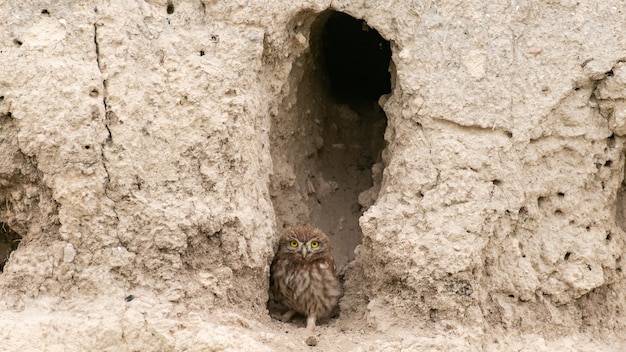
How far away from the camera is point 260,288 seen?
527 cm

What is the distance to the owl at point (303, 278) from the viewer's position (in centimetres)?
549

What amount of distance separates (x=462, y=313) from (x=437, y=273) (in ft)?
0.79

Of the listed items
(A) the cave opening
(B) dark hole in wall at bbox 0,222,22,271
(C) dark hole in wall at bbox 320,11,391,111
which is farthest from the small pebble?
(C) dark hole in wall at bbox 320,11,391,111

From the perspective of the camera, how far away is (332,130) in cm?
639

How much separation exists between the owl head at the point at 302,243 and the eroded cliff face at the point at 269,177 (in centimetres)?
16

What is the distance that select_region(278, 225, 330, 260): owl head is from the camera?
5473 mm

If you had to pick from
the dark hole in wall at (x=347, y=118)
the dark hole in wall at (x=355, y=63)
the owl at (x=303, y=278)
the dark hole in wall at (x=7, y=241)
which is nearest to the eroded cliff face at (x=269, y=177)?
the dark hole in wall at (x=7, y=241)

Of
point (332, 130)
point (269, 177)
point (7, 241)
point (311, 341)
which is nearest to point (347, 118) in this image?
point (332, 130)

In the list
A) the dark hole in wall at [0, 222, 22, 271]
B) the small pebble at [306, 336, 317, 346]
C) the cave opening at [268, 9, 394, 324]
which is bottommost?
the small pebble at [306, 336, 317, 346]

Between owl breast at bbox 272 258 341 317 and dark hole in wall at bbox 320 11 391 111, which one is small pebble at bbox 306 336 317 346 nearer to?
owl breast at bbox 272 258 341 317

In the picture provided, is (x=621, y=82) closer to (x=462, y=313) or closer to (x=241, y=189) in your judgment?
(x=462, y=313)

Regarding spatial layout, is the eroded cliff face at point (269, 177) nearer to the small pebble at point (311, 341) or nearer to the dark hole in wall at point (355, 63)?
the small pebble at point (311, 341)

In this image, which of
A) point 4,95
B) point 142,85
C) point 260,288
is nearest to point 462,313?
point 260,288

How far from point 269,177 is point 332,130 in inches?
39.5
